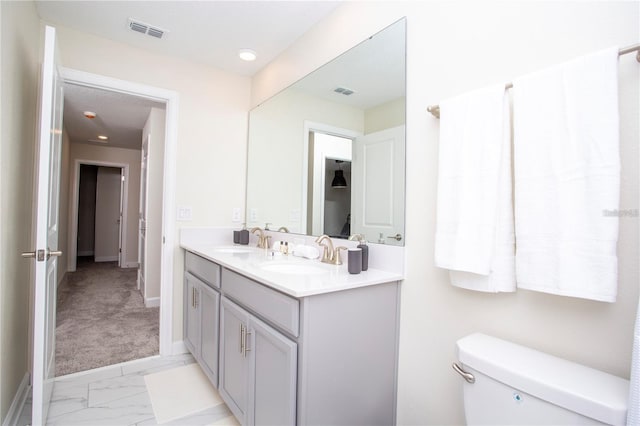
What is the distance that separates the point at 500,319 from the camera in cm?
110

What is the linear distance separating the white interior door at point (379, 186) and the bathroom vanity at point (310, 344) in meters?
0.23

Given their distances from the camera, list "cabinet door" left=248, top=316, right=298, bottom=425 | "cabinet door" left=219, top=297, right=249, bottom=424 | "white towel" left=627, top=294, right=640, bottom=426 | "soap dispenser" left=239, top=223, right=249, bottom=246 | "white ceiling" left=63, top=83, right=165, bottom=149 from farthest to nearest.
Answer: "white ceiling" left=63, top=83, right=165, bottom=149
"soap dispenser" left=239, top=223, right=249, bottom=246
"cabinet door" left=219, top=297, right=249, bottom=424
"cabinet door" left=248, top=316, right=298, bottom=425
"white towel" left=627, top=294, right=640, bottom=426

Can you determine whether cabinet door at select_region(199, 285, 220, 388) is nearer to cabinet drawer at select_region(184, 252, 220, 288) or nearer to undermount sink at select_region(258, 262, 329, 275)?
cabinet drawer at select_region(184, 252, 220, 288)

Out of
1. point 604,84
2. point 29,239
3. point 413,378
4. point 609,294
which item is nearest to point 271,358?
point 413,378

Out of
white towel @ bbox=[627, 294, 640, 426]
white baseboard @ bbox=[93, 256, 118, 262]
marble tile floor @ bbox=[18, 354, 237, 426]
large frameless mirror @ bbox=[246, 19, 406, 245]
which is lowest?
marble tile floor @ bbox=[18, 354, 237, 426]

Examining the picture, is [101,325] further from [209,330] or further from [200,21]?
[200,21]

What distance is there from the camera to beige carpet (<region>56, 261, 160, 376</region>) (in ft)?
7.88

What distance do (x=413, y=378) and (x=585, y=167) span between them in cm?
104

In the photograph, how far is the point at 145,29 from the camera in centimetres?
211

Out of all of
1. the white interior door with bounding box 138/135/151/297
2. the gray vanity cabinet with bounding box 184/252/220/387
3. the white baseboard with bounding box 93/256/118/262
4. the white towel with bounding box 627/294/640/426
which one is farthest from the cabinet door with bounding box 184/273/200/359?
the white baseboard with bounding box 93/256/118/262

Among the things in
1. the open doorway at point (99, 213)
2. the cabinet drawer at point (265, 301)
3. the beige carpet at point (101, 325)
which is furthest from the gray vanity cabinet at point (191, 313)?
the open doorway at point (99, 213)

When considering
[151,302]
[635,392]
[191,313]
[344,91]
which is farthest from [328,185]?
[151,302]

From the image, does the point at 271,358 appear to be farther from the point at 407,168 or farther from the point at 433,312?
the point at 407,168

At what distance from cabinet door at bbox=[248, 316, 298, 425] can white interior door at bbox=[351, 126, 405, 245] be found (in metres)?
0.68
